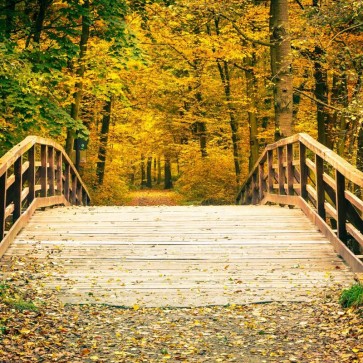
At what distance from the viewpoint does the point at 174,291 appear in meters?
6.33

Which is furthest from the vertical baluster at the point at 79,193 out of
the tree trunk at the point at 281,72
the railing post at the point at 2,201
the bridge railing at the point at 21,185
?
the railing post at the point at 2,201

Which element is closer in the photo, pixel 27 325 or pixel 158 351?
pixel 158 351

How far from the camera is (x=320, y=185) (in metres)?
8.55

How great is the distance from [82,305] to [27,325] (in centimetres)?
77

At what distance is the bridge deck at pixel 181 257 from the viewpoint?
627cm

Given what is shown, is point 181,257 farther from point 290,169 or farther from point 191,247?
point 290,169

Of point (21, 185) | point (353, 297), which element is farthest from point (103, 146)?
point (353, 297)

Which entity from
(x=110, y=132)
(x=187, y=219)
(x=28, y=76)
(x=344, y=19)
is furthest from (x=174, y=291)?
(x=110, y=132)

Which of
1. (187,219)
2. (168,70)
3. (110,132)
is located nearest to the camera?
(187,219)

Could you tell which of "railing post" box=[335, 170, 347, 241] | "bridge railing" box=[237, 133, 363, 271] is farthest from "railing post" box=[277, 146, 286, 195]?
"railing post" box=[335, 170, 347, 241]

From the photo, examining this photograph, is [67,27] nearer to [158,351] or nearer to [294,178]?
[294,178]

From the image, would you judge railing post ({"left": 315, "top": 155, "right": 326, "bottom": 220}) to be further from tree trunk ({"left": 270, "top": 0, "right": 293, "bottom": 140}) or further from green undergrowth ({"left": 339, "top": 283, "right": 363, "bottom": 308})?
tree trunk ({"left": 270, "top": 0, "right": 293, "bottom": 140})

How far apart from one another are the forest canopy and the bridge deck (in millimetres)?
2193

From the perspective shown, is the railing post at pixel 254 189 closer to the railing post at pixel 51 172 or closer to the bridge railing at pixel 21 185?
the bridge railing at pixel 21 185
